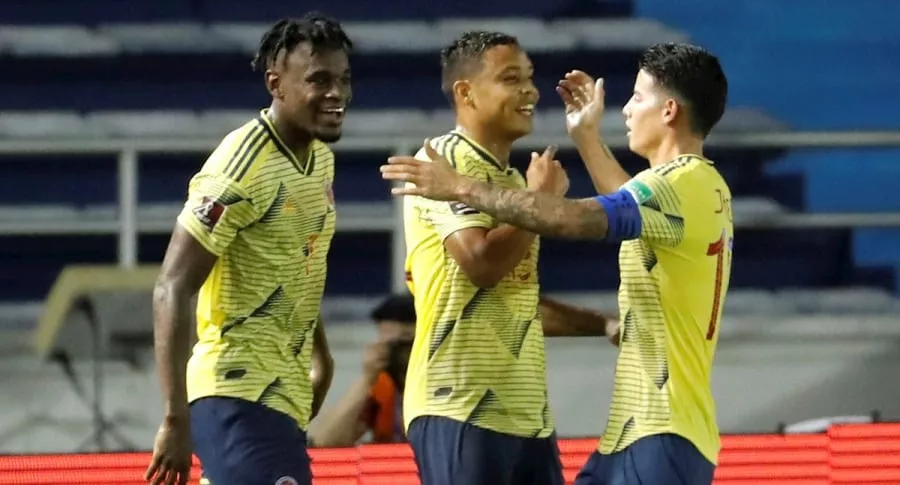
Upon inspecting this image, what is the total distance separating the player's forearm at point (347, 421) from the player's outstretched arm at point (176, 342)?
204cm

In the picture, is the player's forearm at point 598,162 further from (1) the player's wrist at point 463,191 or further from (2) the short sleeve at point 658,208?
(1) the player's wrist at point 463,191

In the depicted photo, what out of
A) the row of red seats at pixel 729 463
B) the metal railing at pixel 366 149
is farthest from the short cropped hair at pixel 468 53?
the metal railing at pixel 366 149

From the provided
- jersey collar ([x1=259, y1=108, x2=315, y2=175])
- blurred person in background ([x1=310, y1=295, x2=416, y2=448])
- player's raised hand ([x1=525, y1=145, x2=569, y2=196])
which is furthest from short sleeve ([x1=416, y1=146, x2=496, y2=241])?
blurred person in background ([x1=310, y1=295, x2=416, y2=448])

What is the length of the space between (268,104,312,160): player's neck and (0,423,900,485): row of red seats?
141 cm

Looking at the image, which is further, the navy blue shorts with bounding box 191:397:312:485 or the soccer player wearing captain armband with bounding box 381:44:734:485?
the navy blue shorts with bounding box 191:397:312:485

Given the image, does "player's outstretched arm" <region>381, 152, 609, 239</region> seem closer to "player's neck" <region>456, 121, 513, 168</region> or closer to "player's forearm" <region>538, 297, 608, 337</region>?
"player's neck" <region>456, 121, 513, 168</region>

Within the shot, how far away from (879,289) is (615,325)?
180 inches

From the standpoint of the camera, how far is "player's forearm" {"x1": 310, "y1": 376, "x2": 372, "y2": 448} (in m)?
4.91

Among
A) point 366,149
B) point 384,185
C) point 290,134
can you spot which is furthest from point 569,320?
point 384,185

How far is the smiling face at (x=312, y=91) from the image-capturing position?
311cm

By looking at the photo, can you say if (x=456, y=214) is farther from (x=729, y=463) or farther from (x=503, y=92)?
(x=729, y=463)

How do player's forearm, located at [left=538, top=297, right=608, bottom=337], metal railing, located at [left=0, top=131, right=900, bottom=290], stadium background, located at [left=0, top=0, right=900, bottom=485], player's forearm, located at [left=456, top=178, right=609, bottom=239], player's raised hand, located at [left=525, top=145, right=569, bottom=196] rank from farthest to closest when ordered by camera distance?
metal railing, located at [left=0, top=131, right=900, bottom=290]
stadium background, located at [left=0, top=0, right=900, bottom=485]
player's forearm, located at [left=538, top=297, right=608, bottom=337]
player's raised hand, located at [left=525, top=145, right=569, bottom=196]
player's forearm, located at [left=456, top=178, right=609, bottom=239]

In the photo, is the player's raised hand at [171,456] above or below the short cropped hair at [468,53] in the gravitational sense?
below

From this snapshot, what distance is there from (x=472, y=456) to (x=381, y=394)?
6.17ft
